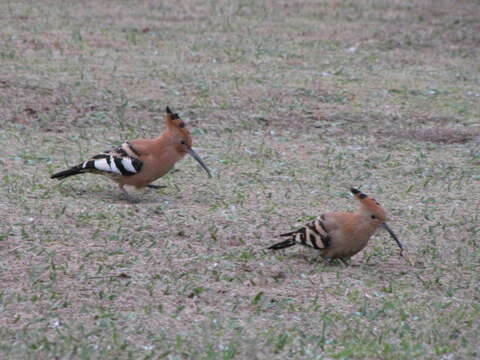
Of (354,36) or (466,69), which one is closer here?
(466,69)

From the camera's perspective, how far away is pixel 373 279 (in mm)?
5531

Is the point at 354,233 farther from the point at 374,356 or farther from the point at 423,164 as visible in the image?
the point at 423,164

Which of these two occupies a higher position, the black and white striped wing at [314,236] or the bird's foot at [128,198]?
the black and white striped wing at [314,236]

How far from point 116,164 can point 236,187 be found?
1144 millimetres

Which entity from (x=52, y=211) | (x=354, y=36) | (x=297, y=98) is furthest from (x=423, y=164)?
(x=354, y=36)

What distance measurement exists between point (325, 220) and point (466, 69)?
25.3 feet

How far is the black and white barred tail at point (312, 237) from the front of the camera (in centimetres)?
562

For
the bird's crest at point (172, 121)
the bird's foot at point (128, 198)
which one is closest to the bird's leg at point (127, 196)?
the bird's foot at point (128, 198)

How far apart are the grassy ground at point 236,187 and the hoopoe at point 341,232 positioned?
139mm

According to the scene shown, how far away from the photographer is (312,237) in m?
5.61

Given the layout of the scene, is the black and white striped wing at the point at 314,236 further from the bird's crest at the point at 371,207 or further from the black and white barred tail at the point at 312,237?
the bird's crest at the point at 371,207

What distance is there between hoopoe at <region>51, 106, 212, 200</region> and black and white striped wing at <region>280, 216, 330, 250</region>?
4.86 ft

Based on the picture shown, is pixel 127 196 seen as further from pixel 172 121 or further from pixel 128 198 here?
pixel 172 121

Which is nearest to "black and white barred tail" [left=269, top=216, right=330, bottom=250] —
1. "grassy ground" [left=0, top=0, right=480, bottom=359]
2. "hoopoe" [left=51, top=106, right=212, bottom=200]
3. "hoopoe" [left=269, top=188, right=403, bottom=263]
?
"hoopoe" [left=269, top=188, right=403, bottom=263]
